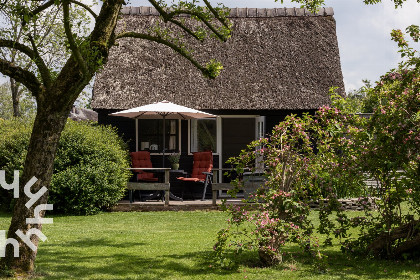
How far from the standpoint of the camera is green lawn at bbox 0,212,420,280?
6.82 m

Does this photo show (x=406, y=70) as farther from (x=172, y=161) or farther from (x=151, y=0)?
(x=172, y=161)

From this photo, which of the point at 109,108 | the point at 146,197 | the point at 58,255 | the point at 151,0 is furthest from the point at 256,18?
the point at 58,255

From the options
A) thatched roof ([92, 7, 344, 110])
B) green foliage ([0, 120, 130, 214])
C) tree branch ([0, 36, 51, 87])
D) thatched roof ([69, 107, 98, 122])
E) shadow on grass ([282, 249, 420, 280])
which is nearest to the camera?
tree branch ([0, 36, 51, 87])

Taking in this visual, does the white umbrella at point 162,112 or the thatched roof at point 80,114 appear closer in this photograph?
the white umbrella at point 162,112

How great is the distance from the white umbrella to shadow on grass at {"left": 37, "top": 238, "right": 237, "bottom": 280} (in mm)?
5331

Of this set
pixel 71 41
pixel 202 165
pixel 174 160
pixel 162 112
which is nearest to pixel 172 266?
pixel 71 41

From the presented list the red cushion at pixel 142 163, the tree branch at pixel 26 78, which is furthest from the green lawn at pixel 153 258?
the red cushion at pixel 142 163

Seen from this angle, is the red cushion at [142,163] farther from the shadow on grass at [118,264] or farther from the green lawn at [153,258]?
the shadow on grass at [118,264]

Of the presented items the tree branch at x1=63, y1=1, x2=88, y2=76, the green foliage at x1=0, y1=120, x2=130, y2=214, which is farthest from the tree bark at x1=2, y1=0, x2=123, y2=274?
the green foliage at x1=0, y1=120, x2=130, y2=214

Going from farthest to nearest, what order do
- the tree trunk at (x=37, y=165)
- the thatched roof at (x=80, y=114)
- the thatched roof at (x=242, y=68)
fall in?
1. the thatched roof at (x=80, y=114)
2. the thatched roof at (x=242, y=68)
3. the tree trunk at (x=37, y=165)

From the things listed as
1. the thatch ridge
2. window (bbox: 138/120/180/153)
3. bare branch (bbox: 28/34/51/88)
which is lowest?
window (bbox: 138/120/180/153)

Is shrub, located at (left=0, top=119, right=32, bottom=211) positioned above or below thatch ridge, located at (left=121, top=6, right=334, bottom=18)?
below

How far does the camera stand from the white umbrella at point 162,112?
1350 centimetres

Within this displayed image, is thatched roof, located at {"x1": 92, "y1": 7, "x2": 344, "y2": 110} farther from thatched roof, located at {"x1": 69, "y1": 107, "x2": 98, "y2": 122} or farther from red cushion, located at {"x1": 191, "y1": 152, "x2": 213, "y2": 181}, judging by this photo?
thatched roof, located at {"x1": 69, "y1": 107, "x2": 98, "y2": 122}
